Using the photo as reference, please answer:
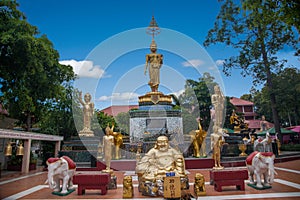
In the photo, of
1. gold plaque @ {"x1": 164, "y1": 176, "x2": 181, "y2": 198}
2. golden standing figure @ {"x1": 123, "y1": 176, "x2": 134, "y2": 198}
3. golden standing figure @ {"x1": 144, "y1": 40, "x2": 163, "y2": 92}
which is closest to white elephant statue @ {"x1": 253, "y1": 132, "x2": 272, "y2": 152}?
golden standing figure @ {"x1": 144, "y1": 40, "x2": 163, "y2": 92}

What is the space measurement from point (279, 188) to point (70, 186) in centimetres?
515

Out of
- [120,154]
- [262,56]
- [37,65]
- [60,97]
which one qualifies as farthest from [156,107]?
[262,56]

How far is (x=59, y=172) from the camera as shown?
17.1ft

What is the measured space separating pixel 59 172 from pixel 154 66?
10.8m

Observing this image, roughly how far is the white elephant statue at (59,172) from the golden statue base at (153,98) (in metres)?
8.84

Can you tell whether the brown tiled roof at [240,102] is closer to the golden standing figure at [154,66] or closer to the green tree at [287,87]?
the green tree at [287,87]

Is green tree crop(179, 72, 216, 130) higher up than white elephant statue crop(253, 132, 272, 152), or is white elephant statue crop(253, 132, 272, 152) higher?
green tree crop(179, 72, 216, 130)

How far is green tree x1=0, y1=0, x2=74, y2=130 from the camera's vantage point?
364 inches

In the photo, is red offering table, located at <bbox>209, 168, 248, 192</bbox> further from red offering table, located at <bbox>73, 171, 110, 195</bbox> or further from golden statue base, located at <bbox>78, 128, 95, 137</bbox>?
golden statue base, located at <bbox>78, 128, 95, 137</bbox>

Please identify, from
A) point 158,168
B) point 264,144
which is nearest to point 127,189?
point 158,168

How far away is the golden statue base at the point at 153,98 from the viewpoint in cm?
1406

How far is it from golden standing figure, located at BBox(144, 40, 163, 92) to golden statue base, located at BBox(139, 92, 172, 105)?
0.65m

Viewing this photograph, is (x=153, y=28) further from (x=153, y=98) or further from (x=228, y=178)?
(x=228, y=178)

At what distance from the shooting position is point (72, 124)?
1602cm
